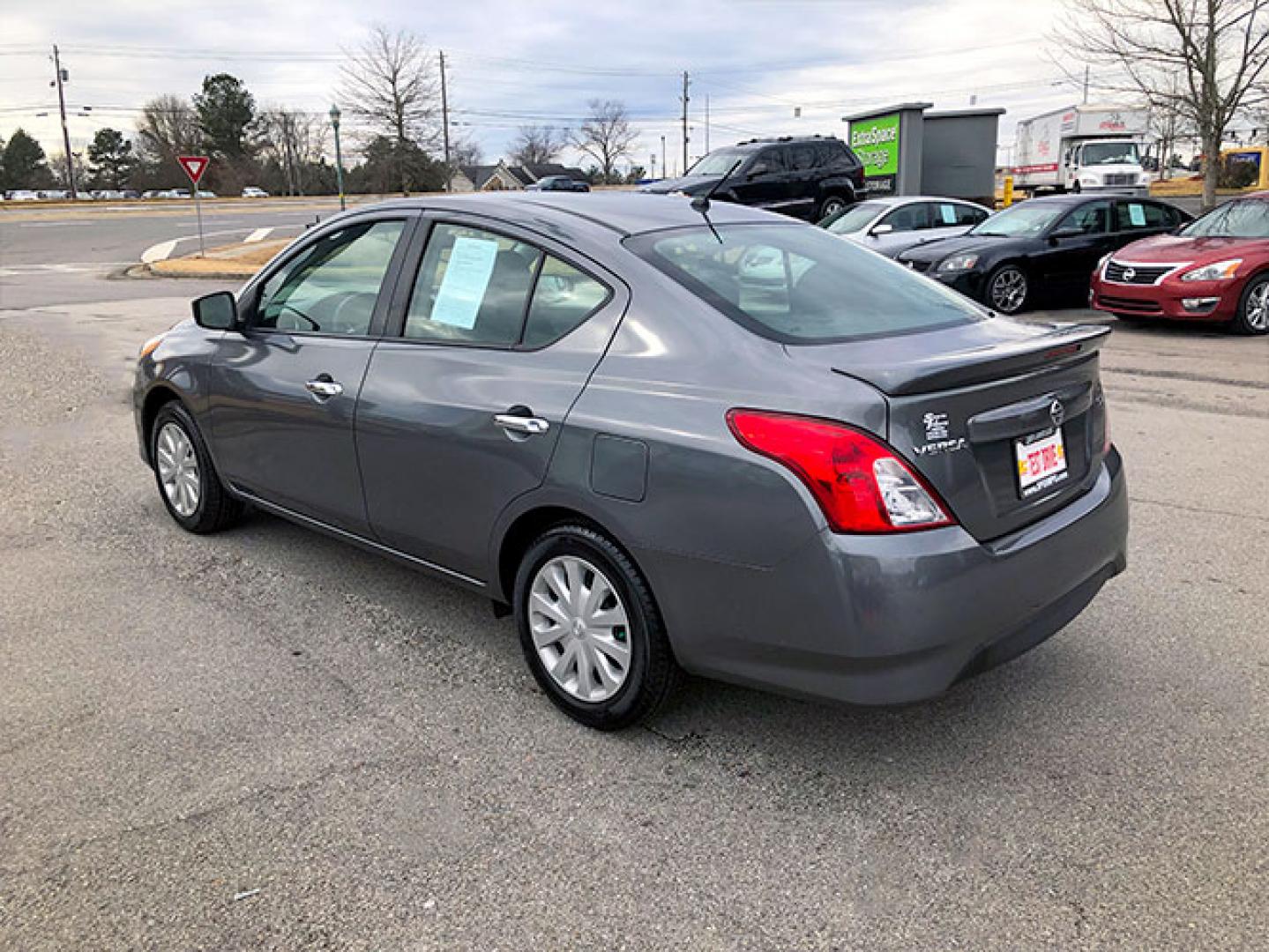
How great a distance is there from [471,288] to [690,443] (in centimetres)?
120

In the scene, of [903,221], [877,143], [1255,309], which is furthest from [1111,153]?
[1255,309]

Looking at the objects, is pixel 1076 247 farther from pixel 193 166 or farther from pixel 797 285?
→ pixel 193 166

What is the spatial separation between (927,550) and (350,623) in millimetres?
2410

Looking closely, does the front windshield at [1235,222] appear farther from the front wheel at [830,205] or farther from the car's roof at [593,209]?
the car's roof at [593,209]

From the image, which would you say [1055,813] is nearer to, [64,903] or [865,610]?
[865,610]

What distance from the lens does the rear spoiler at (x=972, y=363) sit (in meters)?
2.58

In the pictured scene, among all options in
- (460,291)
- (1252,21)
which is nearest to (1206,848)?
(460,291)

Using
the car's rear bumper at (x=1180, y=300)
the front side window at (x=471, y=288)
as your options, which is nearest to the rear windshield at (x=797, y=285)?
the front side window at (x=471, y=288)

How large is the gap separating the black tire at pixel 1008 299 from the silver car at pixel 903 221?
6.20ft

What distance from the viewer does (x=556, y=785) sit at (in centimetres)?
290

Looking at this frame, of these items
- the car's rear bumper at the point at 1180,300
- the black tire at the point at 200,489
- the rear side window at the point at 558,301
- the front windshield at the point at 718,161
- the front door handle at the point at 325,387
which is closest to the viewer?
the rear side window at the point at 558,301

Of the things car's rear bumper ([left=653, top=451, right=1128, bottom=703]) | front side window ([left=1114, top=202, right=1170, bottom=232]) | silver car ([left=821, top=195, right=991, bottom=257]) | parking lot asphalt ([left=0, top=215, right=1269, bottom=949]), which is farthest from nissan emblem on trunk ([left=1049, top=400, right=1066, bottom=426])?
front side window ([left=1114, top=202, right=1170, bottom=232])

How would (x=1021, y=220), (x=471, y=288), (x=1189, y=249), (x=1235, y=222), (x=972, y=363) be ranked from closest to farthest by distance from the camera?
(x=972, y=363) < (x=471, y=288) < (x=1189, y=249) < (x=1235, y=222) < (x=1021, y=220)

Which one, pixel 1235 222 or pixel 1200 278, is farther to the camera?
pixel 1235 222
